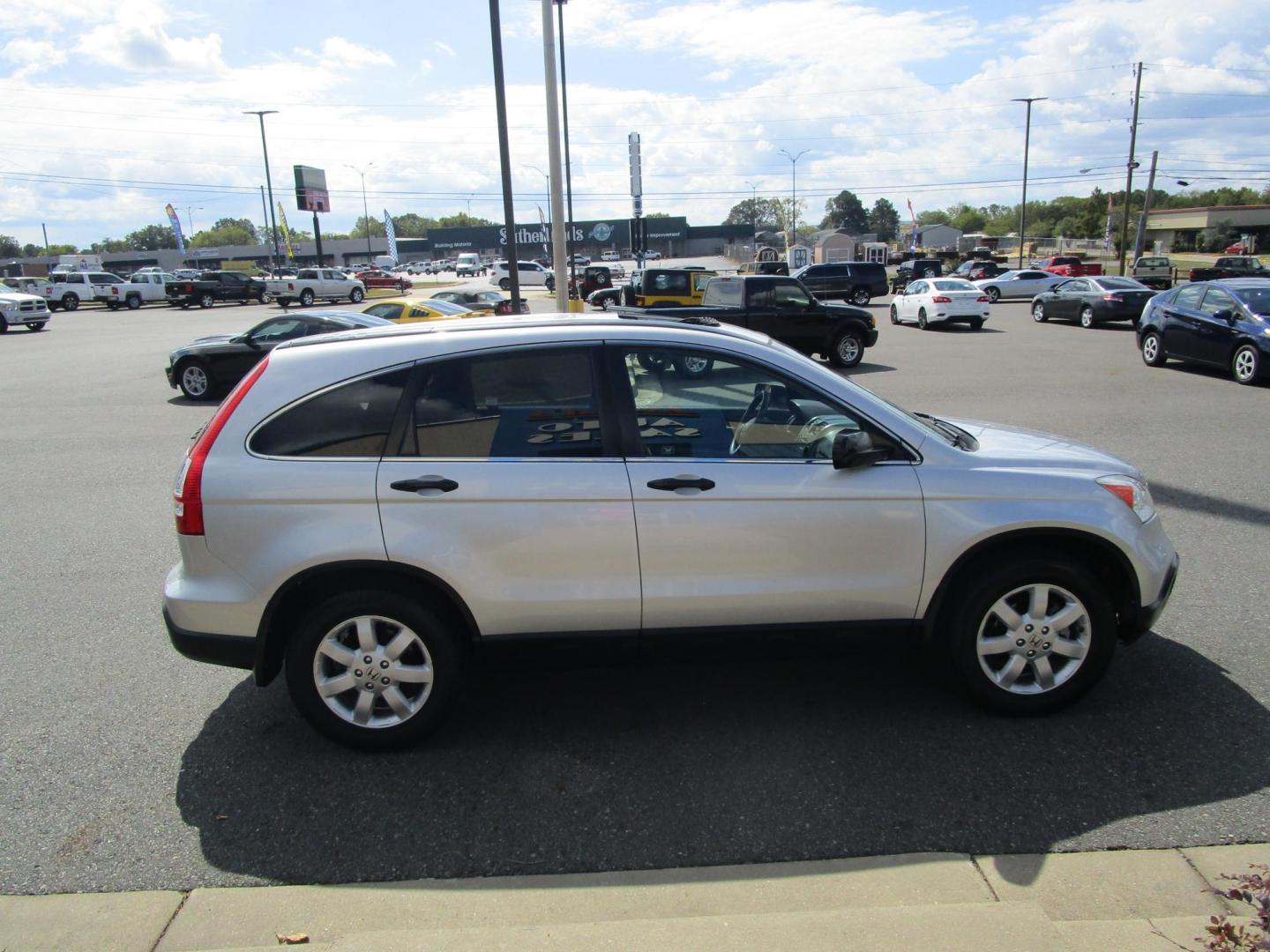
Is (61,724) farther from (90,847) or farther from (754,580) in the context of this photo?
(754,580)

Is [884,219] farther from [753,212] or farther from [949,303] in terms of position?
[949,303]

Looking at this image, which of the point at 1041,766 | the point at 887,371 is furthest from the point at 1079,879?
the point at 887,371

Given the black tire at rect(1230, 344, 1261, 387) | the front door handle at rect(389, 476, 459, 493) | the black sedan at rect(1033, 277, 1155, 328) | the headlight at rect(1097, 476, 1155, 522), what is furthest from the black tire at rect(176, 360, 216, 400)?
the black sedan at rect(1033, 277, 1155, 328)

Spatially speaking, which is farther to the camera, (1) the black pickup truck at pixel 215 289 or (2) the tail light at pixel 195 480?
(1) the black pickup truck at pixel 215 289

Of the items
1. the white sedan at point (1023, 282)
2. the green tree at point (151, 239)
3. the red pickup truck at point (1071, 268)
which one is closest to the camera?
the white sedan at point (1023, 282)

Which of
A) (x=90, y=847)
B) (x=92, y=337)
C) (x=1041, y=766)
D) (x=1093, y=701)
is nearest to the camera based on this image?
(x=90, y=847)

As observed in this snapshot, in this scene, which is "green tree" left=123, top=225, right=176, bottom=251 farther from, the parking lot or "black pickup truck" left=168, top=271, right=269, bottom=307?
the parking lot

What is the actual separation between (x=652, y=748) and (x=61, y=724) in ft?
8.96

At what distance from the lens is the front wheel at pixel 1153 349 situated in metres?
16.1

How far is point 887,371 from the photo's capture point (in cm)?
1717

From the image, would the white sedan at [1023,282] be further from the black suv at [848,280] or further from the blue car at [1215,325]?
the blue car at [1215,325]

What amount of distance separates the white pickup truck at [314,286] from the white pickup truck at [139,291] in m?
7.62

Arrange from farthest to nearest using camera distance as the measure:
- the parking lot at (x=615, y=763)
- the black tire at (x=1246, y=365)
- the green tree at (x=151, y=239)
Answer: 1. the green tree at (x=151, y=239)
2. the black tire at (x=1246, y=365)
3. the parking lot at (x=615, y=763)

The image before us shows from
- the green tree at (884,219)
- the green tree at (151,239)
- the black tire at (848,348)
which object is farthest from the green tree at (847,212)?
the black tire at (848,348)
